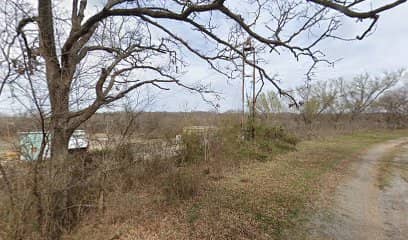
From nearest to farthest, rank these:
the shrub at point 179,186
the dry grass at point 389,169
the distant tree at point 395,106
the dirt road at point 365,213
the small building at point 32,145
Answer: the small building at point 32,145 < the dirt road at point 365,213 < the shrub at point 179,186 < the dry grass at point 389,169 < the distant tree at point 395,106

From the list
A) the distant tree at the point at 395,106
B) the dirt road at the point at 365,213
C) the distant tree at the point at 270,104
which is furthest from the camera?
the distant tree at the point at 395,106

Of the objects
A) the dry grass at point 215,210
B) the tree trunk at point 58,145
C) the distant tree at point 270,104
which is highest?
the distant tree at point 270,104

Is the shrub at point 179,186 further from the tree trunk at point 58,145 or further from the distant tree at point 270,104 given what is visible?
the distant tree at point 270,104

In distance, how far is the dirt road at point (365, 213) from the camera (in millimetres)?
4695

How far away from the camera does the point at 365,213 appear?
5.71 metres

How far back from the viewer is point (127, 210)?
586 centimetres

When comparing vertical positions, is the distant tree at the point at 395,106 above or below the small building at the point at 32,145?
above

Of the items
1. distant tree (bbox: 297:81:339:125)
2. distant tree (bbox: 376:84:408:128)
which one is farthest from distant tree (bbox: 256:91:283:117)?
distant tree (bbox: 376:84:408:128)

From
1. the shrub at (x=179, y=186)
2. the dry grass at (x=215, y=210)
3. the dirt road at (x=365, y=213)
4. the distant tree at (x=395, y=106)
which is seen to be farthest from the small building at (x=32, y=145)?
the distant tree at (x=395, y=106)

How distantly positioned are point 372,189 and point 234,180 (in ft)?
13.1

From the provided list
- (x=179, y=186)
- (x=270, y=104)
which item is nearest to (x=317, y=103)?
(x=270, y=104)

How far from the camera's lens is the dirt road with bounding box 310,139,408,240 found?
15.4 ft

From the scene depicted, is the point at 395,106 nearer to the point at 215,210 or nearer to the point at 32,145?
the point at 215,210

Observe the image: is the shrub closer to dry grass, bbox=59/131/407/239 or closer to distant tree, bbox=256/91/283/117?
dry grass, bbox=59/131/407/239
